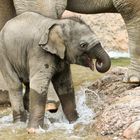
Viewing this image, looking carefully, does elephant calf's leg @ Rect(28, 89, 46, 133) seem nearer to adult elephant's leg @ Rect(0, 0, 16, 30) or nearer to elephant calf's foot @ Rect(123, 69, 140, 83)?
elephant calf's foot @ Rect(123, 69, 140, 83)

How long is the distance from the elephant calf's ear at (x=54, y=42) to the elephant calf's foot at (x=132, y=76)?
1.59 m

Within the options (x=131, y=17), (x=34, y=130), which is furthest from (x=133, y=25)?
(x=34, y=130)

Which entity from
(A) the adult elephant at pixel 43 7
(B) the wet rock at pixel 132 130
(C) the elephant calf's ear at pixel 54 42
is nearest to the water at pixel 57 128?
(B) the wet rock at pixel 132 130

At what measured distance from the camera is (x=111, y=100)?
291 inches

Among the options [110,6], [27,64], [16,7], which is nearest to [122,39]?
[110,6]

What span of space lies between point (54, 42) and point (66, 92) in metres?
0.67

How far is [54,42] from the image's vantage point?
261 inches

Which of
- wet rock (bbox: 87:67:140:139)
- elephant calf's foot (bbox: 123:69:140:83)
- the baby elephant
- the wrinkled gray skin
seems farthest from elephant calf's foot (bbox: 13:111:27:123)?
elephant calf's foot (bbox: 123:69:140:83)

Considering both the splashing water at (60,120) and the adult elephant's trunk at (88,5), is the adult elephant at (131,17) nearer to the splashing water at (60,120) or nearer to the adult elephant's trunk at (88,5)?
the adult elephant's trunk at (88,5)

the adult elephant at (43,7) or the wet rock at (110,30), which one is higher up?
the adult elephant at (43,7)

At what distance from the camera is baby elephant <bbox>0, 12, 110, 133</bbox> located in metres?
6.57

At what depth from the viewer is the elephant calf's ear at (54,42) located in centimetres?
658

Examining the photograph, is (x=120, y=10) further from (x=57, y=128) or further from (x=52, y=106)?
(x=57, y=128)

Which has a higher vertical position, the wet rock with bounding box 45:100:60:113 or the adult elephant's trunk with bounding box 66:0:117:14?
the adult elephant's trunk with bounding box 66:0:117:14
